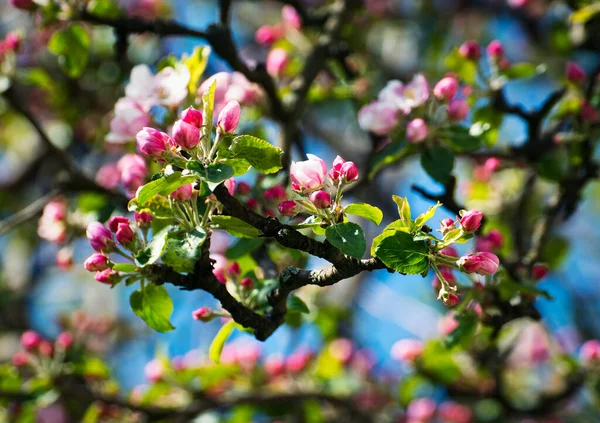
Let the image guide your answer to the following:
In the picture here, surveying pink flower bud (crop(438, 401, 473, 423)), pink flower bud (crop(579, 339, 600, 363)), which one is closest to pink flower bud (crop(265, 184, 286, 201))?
pink flower bud (crop(579, 339, 600, 363))

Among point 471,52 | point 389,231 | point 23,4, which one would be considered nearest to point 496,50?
point 471,52

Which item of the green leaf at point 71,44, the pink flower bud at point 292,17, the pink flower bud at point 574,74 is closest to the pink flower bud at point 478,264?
the pink flower bud at point 574,74

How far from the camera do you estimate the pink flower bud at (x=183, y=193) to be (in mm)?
1380

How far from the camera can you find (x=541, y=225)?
2.36 m

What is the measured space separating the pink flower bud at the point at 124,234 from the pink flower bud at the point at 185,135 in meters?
0.29

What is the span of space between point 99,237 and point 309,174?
0.52 metres

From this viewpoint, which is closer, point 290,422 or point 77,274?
point 290,422

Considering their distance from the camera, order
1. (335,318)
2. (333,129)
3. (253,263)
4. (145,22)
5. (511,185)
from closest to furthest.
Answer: (253,263) → (145,22) → (511,185) → (335,318) → (333,129)

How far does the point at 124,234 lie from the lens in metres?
1.50

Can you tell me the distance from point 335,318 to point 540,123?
154 centimetres

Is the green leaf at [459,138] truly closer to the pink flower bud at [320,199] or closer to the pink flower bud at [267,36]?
the pink flower bud at [320,199]

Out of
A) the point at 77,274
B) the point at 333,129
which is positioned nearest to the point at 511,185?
the point at 333,129

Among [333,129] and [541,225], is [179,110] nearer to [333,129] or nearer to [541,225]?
[541,225]

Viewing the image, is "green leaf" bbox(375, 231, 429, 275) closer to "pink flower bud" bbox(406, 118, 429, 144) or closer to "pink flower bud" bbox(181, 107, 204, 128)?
"pink flower bud" bbox(181, 107, 204, 128)
